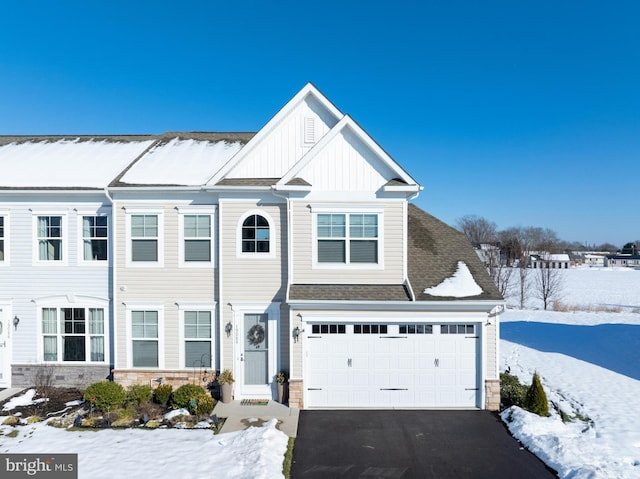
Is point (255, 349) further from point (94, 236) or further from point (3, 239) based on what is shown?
point (3, 239)

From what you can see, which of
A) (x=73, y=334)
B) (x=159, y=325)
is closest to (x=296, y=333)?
(x=159, y=325)

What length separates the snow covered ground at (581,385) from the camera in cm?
→ 805

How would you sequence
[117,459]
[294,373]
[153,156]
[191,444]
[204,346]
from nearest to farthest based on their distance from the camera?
[117,459] → [191,444] → [294,373] → [204,346] → [153,156]

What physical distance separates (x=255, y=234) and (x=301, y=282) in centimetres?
205

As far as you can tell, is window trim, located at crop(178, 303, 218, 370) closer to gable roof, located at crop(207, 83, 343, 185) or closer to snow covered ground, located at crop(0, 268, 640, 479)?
snow covered ground, located at crop(0, 268, 640, 479)

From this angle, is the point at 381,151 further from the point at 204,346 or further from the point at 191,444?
the point at 191,444

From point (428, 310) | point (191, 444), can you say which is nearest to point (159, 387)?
point (191, 444)

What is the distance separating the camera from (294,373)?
34.9 feet

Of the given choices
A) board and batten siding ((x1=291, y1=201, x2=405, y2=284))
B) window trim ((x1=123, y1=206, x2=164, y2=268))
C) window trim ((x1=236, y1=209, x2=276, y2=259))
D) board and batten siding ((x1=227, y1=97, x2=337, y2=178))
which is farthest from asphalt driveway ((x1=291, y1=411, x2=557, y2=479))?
board and batten siding ((x1=227, y1=97, x2=337, y2=178))

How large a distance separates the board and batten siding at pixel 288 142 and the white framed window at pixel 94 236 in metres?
4.51

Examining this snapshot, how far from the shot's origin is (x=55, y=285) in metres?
11.9

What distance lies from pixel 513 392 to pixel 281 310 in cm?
719

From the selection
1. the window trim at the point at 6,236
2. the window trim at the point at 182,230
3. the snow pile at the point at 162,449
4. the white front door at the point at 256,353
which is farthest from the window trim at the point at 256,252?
the window trim at the point at 6,236

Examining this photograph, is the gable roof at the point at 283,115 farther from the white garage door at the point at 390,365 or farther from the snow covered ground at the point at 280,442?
the snow covered ground at the point at 280,442
